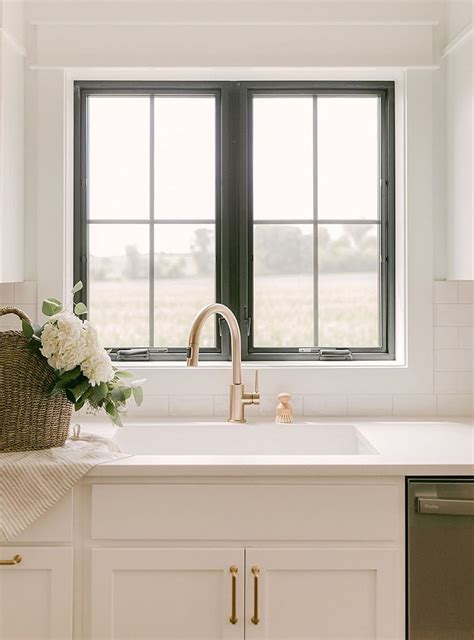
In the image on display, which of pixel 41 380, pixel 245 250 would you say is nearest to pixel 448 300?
pixel 245 250

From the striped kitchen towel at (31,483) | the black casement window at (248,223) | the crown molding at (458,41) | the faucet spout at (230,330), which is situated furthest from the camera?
the black casement window at (248,223)

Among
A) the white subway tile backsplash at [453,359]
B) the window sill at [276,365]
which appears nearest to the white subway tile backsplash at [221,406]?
the window sill at [276,365]

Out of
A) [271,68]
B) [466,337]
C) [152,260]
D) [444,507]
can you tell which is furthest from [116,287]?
[444,507]

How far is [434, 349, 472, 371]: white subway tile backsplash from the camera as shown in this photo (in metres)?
2.48

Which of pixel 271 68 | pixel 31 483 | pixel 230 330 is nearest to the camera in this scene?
pixel 31 483

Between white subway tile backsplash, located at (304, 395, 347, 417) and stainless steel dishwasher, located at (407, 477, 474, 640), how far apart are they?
2.28 ft

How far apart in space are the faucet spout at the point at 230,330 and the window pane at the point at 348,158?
633 mm

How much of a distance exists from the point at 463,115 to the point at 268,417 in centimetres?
125

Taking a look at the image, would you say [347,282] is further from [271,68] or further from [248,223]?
[271,68]

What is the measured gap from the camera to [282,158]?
8.55 feet

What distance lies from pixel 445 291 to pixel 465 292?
0.07 meters

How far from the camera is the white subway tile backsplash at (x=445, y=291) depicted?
97.7 inches

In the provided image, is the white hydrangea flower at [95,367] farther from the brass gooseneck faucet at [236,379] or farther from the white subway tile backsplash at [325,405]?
the white subway tile backsplash at [325,405]

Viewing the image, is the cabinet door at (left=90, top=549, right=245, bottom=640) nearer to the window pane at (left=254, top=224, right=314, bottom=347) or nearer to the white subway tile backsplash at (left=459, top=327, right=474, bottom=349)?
the window pane at (left=254, top=224, right=314, bottom=347)
